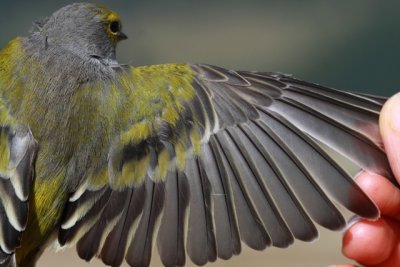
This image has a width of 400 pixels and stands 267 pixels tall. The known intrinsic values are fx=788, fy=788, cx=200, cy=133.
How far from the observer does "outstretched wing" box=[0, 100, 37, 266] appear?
359cm

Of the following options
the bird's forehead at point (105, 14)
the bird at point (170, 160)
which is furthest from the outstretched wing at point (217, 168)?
the bird's forehead at point (105, 14)

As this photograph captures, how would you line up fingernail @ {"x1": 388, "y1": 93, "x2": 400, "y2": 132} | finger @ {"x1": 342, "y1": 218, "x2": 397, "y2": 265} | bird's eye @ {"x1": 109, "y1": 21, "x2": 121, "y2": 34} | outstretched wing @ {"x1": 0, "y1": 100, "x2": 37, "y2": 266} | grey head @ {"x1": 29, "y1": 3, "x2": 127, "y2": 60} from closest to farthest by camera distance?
fingernail @ {"x1": 388, "y1": 93, "x2": 400, "y2": 132}, outstretched wing @ {"x1": 0, "y1": 100, "x2": 37, "y2": 266}, finger @ {"x1": 342, "y1": 218, "x2": 397, "y2": 265}, grey head @ {"x1": 29, "y1": 3, "x2": 127, "y2": 60}, bird's eye @ {"x1": 109, "y1": 21, "x2": 121, "y2": 34}

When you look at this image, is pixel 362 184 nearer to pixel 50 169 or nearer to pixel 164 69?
pixel 164 69

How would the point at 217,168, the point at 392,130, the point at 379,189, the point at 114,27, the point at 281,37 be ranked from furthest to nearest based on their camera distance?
the point at 281,37
the point at 114,27
the point at 217,168
the point at 379,189
the point at 392,130

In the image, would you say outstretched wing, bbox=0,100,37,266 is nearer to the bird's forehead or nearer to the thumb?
the bird's forehead

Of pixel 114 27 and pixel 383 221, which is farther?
pixel 114 27

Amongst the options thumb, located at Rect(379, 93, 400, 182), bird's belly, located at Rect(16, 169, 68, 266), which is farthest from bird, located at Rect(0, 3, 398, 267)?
thumb, located at Rect(379, 93, 400, 182)

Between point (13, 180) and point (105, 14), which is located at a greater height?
point (105, 14)

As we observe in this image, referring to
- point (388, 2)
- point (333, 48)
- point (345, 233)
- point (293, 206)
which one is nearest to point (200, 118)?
point (293, 206)

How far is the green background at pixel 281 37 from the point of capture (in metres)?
9.06

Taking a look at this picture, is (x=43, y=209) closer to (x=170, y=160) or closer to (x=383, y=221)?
(x=170, y=160)

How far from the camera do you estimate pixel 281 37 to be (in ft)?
30.3

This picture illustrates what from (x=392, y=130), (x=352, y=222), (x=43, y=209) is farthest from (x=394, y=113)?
(x=43, y=209)

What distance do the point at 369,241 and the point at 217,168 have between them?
0.80 metres
